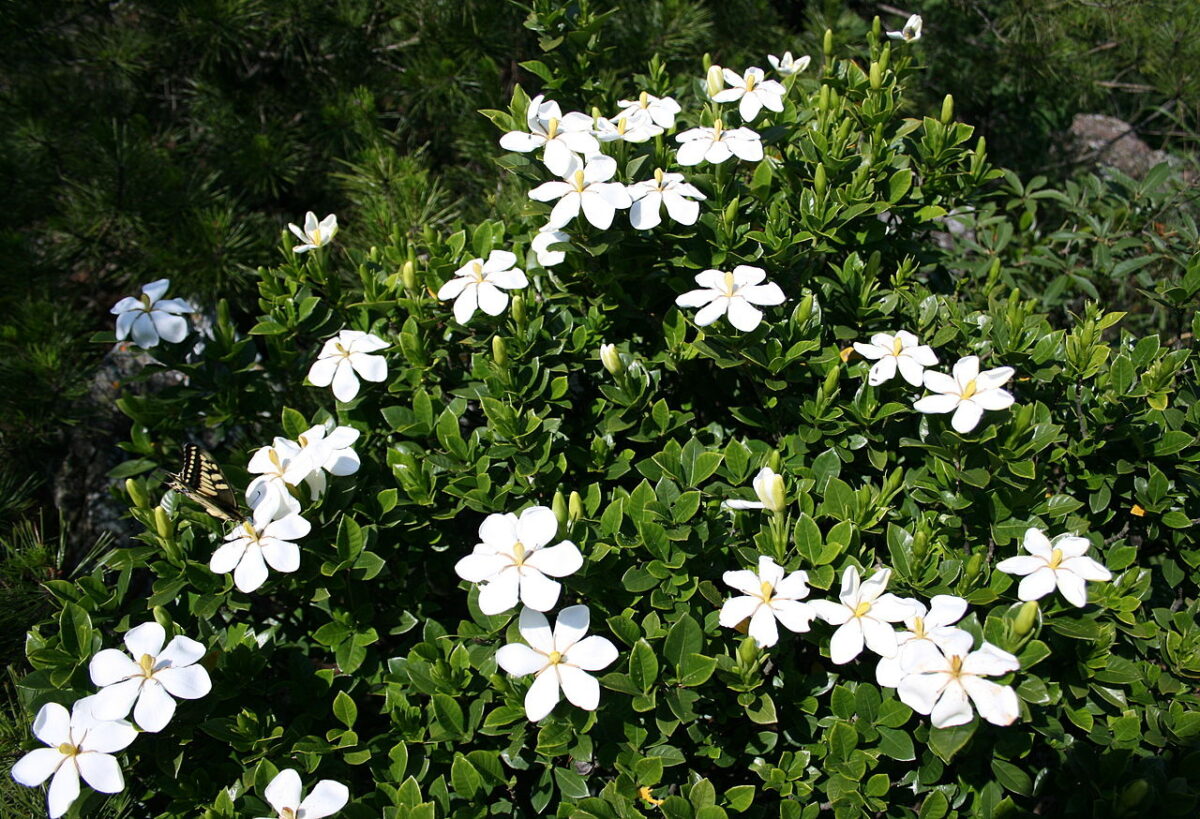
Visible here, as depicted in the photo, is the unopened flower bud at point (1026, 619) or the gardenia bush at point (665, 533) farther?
the gardenia bush at point (665, 533)

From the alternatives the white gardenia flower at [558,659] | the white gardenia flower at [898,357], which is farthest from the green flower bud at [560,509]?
the white gardenia flower at [898,357]

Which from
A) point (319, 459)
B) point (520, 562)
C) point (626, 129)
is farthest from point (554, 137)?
point (520, 562)

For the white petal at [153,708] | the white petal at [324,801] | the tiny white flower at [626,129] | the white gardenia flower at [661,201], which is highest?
the tiny white flower at [626,129]

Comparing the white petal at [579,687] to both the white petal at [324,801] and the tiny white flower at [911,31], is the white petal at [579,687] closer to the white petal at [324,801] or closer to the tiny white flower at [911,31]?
the white petal at [324,801]

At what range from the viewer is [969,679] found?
116cm

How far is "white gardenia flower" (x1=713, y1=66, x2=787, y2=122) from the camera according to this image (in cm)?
181

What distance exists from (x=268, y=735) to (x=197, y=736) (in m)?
0.16

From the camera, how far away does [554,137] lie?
172 cm

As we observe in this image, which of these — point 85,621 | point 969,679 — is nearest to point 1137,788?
point 969,679

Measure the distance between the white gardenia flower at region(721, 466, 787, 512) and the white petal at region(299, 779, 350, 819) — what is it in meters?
0.76

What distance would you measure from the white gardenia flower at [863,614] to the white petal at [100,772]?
40.8 inches

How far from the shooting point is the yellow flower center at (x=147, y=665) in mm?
1266

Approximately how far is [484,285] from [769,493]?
685 mm

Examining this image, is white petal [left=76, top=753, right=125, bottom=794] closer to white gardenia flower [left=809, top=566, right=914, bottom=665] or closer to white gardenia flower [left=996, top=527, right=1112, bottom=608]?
white gardenia flower [left=809, top=566, right=914, bottom=665]
